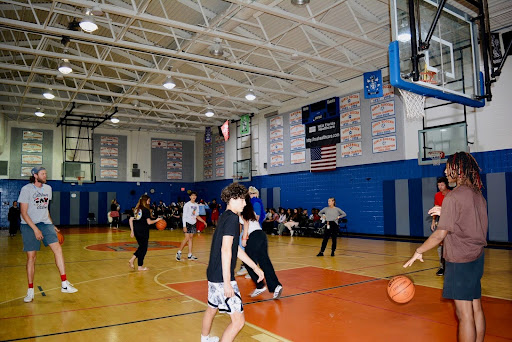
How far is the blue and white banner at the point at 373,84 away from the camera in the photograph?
1435 centimetres

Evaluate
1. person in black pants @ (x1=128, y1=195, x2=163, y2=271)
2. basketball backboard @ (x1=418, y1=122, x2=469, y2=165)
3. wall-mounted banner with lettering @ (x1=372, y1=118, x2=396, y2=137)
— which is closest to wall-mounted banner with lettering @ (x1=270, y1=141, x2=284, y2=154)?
wall-mounted banner with lettering @ (x1=372, y1=118, x2=396, y2=137)

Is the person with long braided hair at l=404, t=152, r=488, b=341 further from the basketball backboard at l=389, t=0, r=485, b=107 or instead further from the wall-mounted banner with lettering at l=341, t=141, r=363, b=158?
the wall-mounted banner with lettering at l=341, t=141, r=363, b=158

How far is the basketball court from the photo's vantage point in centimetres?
516

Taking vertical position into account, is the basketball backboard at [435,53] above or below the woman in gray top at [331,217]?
above

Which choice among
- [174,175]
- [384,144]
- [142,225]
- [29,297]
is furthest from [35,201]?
[174,175]

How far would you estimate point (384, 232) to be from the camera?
52.1 feet

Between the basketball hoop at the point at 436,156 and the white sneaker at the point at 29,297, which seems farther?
the basketball hoop at the point at 436,156

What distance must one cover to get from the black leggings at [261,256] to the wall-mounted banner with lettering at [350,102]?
40.6 feet

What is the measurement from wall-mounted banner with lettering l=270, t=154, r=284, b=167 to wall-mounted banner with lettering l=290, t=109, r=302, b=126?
198cm

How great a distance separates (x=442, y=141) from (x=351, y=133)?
4.39 metres

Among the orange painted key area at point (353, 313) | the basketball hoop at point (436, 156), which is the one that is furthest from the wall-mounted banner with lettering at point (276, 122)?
the orange painted key area at point (353, 313)

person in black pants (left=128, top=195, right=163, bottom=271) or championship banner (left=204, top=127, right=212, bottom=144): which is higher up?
championship banner (left=204, top=127, right=212, bottom=144)

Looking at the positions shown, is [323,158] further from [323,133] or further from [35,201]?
[35,201]

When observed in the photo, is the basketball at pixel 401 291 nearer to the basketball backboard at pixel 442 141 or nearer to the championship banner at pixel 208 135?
the basketball backboard at pixel 442 141
